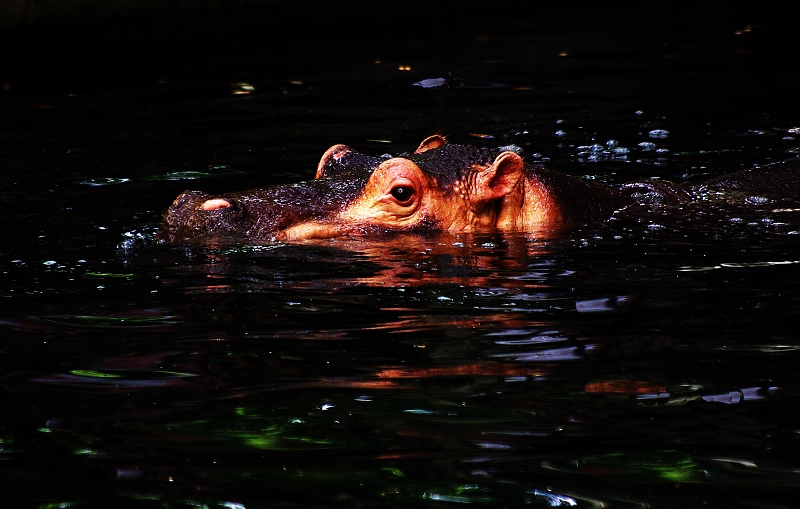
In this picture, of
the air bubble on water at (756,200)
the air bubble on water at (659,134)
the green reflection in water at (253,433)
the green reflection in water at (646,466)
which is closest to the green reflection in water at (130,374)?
the green reflection in water at (253,433)

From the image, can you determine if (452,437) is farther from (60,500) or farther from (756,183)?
(756,183)

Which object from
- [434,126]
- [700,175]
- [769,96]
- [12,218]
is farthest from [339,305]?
[769,96]

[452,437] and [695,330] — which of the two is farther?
[695,330]

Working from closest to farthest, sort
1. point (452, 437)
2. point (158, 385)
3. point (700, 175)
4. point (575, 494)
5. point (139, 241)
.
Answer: point (575, 494), point (452, 437), point (158, 385), point (139, 241), point (700, 175)

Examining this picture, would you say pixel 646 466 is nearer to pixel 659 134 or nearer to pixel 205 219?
pixel 205 219

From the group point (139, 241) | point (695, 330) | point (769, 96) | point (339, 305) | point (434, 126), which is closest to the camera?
point (695, 330)

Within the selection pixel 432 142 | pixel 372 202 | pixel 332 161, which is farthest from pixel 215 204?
pixel 432 142
